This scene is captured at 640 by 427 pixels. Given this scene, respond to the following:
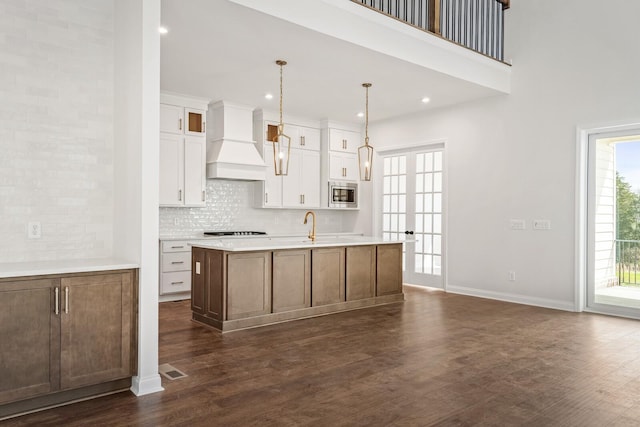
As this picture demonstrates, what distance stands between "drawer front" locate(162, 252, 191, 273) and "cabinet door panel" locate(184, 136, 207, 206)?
2.63 feet

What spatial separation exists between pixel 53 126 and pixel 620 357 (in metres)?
4.95

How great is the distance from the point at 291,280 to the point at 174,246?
208cm

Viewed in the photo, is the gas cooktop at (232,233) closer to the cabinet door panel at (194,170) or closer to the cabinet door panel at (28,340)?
the cabinet door panel at (194,170)

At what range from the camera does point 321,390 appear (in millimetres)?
3221

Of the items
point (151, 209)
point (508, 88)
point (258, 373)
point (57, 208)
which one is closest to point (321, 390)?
point (258, 373)

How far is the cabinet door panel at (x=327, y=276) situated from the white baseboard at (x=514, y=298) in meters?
2.26

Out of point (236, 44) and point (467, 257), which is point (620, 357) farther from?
point (236, 44)

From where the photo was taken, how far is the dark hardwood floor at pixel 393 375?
2805mm

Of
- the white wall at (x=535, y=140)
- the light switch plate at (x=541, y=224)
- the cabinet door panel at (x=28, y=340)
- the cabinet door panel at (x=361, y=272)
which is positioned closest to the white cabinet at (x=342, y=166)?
the white wall at (x=535, y=140)

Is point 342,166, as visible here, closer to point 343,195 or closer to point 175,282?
point 343,195

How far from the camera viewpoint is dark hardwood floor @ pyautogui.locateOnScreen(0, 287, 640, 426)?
9.20 feet

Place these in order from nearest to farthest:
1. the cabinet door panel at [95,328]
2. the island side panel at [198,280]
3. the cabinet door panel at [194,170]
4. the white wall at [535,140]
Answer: the cabinet door panel at [95,328] < the island side panel at [198,280] < the white wall at [535,140] < the cabinet door panel at [194,170]

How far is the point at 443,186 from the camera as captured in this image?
7.40 meters

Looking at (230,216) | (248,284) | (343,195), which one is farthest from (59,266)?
(343,195)
